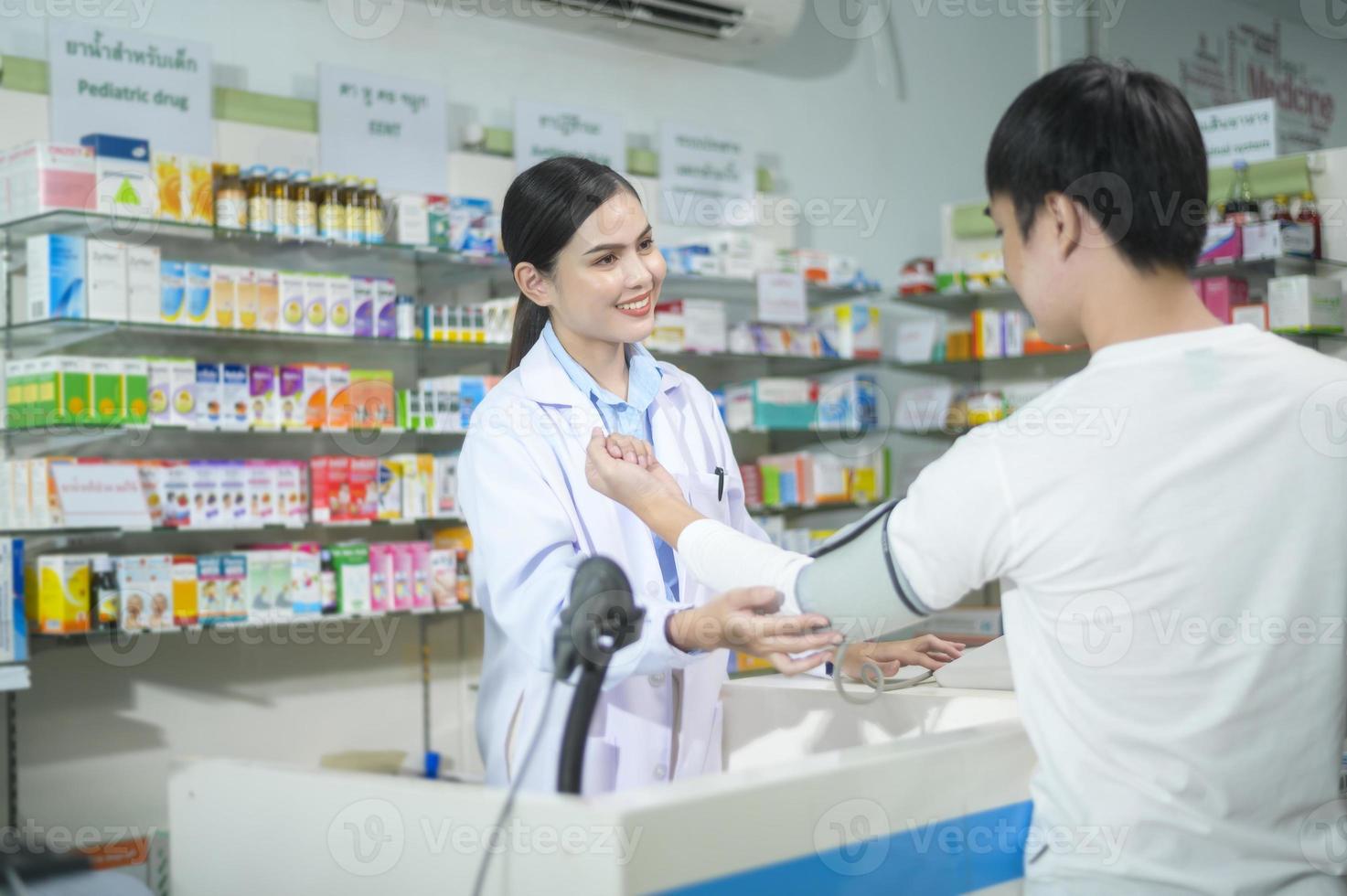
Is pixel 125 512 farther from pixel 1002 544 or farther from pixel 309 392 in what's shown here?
pixel 1002 544

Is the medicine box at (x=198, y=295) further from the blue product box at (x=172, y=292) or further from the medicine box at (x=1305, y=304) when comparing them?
the medicine box at (x=1305, y=304)

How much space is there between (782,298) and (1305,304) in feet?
6.83

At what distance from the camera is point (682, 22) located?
5.88 m

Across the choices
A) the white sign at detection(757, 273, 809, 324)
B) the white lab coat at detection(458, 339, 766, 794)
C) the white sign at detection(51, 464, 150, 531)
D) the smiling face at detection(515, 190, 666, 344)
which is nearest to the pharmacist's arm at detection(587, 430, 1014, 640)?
the white lab coat at detection(458, 339, 766, 794)

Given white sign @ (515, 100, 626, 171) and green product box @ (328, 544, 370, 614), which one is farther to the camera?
white sign @ (515, 100, 626, 171)

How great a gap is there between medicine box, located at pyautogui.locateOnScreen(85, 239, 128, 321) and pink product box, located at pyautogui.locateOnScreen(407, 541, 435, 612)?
4.13ft

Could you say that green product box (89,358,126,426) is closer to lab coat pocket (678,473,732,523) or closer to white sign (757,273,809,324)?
lab coat pocket (678,473,732,523)

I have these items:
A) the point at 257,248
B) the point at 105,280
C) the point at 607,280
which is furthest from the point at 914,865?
the point at 257,248

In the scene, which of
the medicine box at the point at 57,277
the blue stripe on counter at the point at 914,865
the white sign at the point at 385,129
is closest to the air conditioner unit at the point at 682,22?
the white sign at the point at 385,129

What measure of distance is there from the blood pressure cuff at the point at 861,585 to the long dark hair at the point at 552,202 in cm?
99

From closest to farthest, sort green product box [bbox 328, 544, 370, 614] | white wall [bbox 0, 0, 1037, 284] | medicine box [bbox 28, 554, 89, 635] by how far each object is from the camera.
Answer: medicine box [bbox 28, 554, 89, 635]
green product box [bbox 328, 544, 370, 614]
white wall [bbox 0, 0, 1037, 284]

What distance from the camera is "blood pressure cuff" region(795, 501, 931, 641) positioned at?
54.1 inches

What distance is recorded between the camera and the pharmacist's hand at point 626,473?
1.80m

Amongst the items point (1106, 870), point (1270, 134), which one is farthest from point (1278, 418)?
point (1270, 134)
